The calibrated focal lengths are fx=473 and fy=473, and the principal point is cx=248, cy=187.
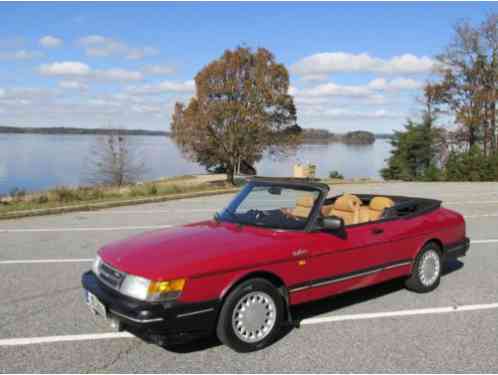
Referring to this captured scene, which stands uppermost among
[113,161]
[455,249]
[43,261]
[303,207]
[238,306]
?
[113,161]

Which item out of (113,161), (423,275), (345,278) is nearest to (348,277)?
(345,278)

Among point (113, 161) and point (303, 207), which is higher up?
point (113, 161)

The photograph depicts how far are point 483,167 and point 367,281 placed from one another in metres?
27.5

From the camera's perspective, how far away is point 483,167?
29.0m

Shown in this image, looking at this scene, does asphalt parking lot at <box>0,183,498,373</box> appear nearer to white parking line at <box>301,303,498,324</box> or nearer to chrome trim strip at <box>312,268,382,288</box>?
Answer: white parking line at <box>301,303,498,324</box>

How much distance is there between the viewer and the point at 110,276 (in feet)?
13.2

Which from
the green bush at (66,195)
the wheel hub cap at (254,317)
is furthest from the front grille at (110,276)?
the green bush at (66,195)

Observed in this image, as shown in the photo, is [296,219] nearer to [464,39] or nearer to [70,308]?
[70,308]

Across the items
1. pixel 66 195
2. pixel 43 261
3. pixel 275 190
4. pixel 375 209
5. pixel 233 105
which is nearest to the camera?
pixel 275 190

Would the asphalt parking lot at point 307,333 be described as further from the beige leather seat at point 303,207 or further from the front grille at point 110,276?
the beige leather seat at point 303,207

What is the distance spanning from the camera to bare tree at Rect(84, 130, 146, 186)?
130 feet

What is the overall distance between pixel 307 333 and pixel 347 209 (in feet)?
5.67

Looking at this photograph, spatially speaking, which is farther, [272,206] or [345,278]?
[272,206]

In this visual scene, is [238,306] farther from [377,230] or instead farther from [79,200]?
[79,200]
